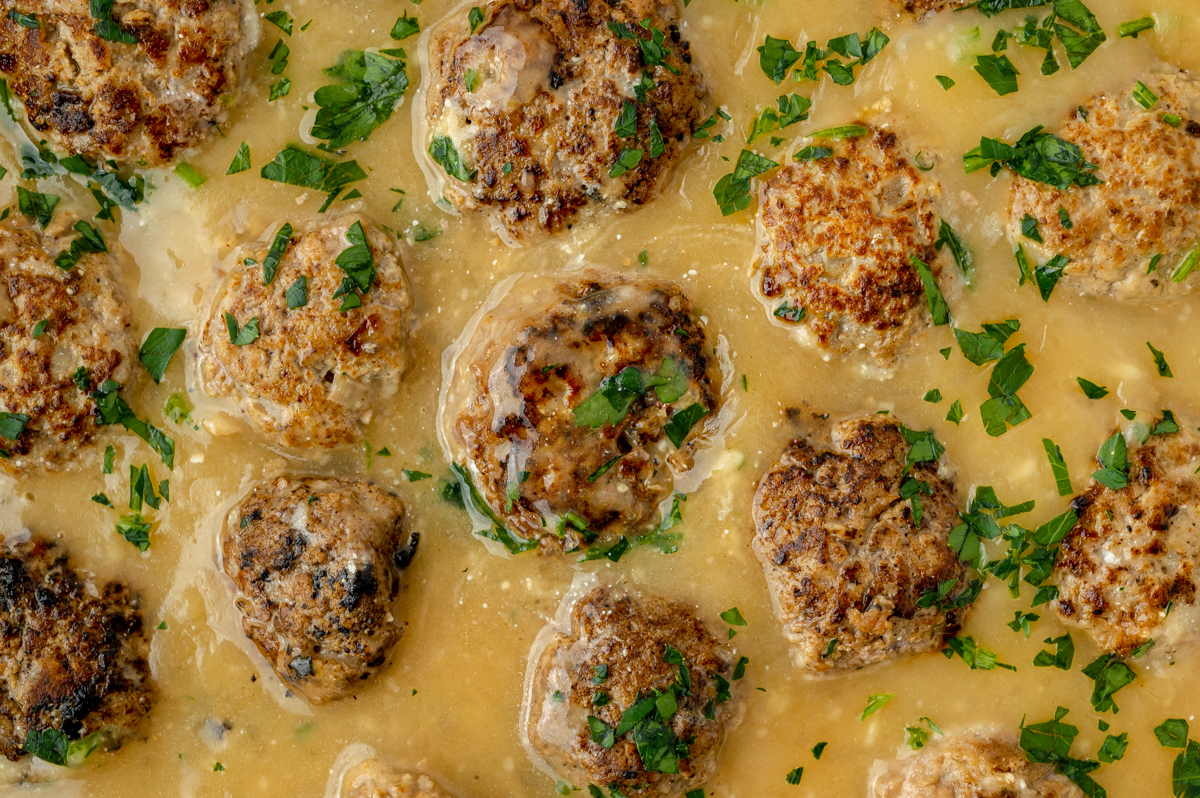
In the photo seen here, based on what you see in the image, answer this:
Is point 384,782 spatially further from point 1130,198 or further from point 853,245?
point 1130,198

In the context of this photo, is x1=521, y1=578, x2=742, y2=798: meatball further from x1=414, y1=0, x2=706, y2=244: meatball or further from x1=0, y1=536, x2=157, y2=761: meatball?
x1=0, y1=536, x2=157, y2=761: meatball

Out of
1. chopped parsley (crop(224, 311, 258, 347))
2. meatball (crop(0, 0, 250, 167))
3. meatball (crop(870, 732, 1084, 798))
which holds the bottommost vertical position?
meatball (crop(870, 732, 1084, 798))

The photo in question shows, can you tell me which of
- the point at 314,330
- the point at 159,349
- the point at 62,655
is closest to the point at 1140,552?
the point at 314,330

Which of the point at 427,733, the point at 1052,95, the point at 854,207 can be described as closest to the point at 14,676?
the point at 427,733

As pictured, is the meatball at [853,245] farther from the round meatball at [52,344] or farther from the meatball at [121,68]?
the round meatball at [52,344]

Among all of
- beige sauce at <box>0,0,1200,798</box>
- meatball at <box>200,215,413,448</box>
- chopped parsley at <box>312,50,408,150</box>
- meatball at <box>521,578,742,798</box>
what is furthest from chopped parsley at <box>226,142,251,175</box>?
meatball at <box>521,578,742,798</box>
